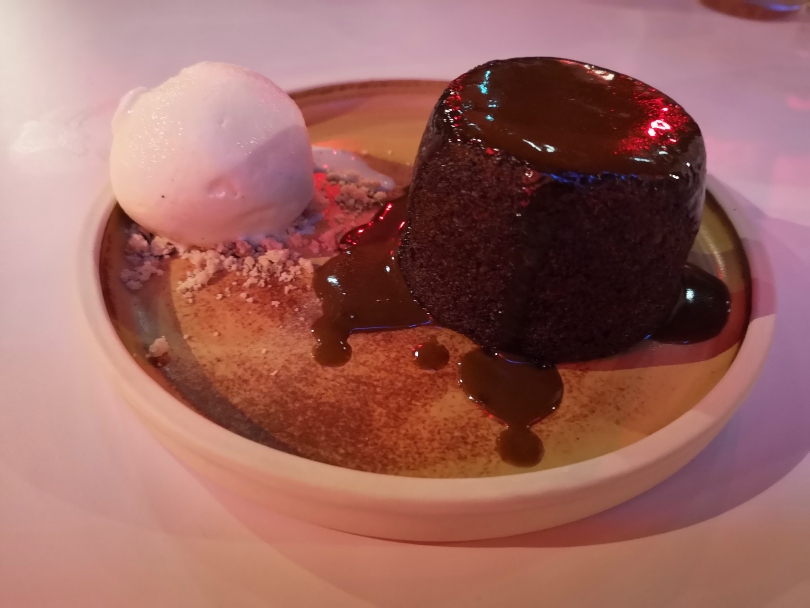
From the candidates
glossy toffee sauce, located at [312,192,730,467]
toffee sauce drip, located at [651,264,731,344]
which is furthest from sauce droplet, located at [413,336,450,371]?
toffee sauce drip, located at [651,264,731,344]

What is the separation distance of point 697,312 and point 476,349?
54cm

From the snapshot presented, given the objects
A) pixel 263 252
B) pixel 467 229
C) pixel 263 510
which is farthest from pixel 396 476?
pixel 263 252

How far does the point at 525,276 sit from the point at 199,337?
2.45 ft

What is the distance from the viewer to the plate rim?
96 cm

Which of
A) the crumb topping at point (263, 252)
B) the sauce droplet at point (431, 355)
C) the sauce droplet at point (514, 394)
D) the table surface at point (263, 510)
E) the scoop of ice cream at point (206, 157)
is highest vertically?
the scoop of ice cream at point (206, 157)

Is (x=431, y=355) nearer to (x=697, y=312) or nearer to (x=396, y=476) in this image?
(x=396, y=476)

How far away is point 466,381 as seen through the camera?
1324 millimetres

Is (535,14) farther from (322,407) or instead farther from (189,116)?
(322,407)

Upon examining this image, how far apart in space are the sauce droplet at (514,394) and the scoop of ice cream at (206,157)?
702 mm

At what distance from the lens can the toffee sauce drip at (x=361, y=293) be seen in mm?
1403

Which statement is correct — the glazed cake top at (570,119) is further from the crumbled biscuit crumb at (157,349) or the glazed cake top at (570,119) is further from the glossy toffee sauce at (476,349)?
the crumbled biscuit crumb at (157,349)

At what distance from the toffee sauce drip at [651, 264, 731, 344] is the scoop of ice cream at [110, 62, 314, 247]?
1032 mm

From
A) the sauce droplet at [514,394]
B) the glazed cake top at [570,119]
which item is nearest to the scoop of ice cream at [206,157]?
the glazed cake top at [570,119]

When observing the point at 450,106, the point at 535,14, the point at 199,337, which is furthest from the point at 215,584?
the point at 535,14
